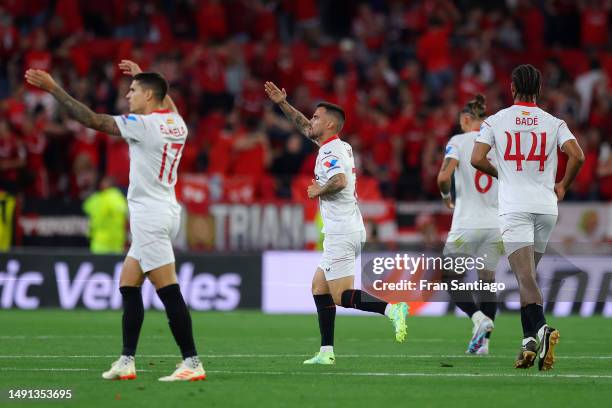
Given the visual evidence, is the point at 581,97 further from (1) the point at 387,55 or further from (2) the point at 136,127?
(2) the point at 136,127

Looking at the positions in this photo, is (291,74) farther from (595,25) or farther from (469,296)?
(469,296)

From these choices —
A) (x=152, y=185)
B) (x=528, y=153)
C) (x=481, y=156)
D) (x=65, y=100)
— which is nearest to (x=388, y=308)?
(x=481, y=156)

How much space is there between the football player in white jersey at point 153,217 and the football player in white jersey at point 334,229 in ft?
6.30

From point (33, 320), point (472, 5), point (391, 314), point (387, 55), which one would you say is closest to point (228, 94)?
point (387, 55)

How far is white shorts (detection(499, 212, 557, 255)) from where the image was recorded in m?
10.7

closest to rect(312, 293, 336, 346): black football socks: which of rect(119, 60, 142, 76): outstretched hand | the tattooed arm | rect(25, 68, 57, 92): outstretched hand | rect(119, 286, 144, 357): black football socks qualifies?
the tattooed arm

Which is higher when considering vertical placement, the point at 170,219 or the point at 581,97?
the point at 581,97

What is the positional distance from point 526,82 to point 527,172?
80 centimetres

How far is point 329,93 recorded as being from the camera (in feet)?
82.5

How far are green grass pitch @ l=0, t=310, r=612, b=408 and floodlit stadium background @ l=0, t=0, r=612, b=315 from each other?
2.54 metres

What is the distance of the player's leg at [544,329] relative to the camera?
33.7ft

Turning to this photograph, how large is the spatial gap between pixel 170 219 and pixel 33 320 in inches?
319

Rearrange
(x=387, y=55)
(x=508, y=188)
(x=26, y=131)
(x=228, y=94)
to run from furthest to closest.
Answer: (x=387, y=55) < (x=228, y=94) < (x=26, y=131) < (x=508, y=188)

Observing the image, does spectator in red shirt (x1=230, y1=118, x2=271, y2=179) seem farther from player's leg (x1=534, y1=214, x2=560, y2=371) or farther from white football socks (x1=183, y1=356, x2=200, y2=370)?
white football socks (x1=183, y1=356, x2=200, y2=370)
